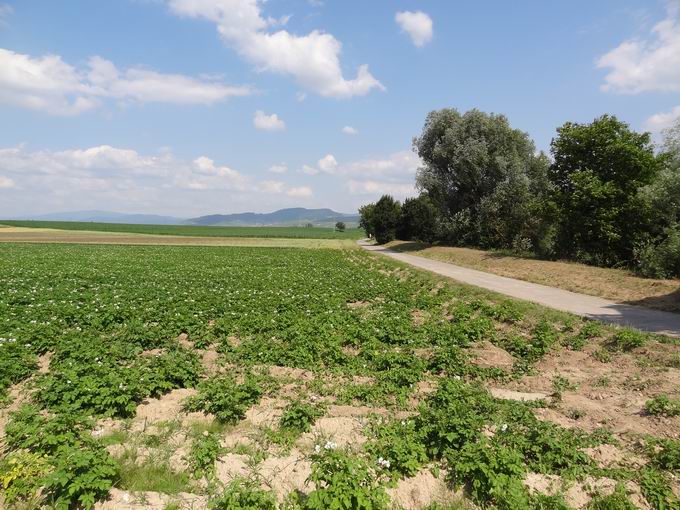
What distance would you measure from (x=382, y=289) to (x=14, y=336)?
1289 cm

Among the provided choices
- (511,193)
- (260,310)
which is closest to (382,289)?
(260,310)

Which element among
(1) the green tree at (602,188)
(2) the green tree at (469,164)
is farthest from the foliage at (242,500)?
(2) the green tree at (469,164)

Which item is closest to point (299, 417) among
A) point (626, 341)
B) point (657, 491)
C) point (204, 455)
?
point (204, 455)

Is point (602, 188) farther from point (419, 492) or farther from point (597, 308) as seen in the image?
point (419, 492)

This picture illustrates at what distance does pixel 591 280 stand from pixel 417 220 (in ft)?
153

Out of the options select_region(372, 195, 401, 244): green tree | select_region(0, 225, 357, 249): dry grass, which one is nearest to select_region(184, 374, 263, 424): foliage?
select_region(0, 225, 357, 249): dry grass

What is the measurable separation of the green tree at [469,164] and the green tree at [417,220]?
13775 mm

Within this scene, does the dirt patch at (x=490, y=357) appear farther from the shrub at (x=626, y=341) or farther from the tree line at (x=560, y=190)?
the tree line at (x=560, y=190)

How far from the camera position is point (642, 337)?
966cm

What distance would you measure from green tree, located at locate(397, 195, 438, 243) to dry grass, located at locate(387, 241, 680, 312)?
1137 inches

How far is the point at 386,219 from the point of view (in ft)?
246

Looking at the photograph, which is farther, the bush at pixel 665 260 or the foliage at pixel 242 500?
the bush at pixel 665 260

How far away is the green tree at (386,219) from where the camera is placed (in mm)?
74812

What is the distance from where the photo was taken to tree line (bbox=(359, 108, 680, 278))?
874 inches
